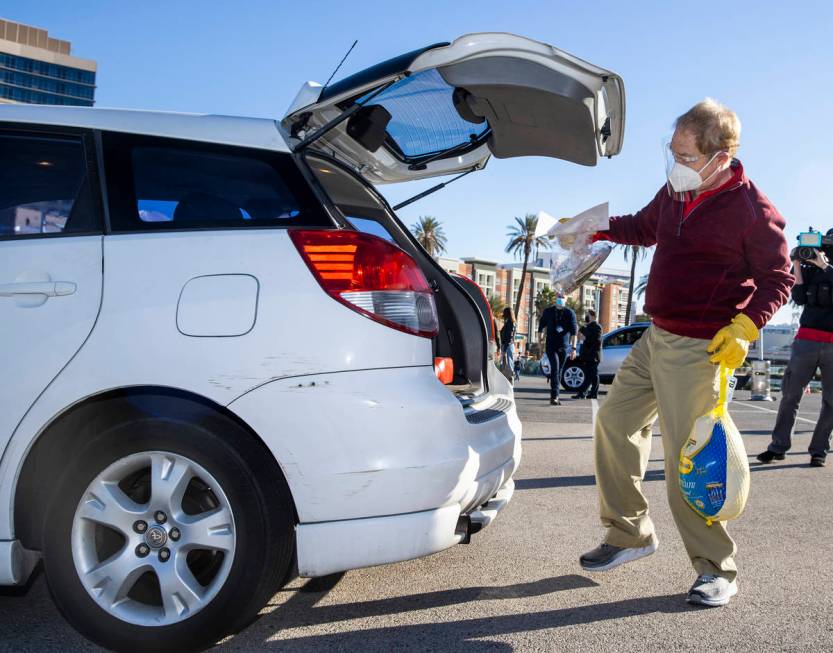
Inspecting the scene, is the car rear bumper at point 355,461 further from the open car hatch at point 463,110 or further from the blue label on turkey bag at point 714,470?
the blue label on turkey bag at point 714,470

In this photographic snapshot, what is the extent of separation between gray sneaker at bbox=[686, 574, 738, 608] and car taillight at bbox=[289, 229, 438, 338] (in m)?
1.46

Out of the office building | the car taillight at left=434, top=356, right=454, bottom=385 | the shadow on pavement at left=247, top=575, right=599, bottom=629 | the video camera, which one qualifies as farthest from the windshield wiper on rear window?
the office building

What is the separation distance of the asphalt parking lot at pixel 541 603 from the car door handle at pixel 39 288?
104 cm

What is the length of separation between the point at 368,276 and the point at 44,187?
1161mm

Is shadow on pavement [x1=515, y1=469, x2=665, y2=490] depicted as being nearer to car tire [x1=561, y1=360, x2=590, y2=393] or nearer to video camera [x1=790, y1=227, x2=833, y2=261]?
video camera [x1=790, y1=227, x2=833, y2=261]

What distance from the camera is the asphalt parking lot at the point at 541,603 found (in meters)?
2.71

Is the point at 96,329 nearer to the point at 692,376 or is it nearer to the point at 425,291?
the point at 425,291

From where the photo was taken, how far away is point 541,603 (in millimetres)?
3111

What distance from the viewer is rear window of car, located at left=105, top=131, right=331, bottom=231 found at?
2611 mm

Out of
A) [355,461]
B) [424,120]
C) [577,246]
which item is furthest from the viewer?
[577,246]

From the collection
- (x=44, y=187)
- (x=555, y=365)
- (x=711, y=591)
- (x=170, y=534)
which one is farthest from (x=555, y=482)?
(x=555, y=365)

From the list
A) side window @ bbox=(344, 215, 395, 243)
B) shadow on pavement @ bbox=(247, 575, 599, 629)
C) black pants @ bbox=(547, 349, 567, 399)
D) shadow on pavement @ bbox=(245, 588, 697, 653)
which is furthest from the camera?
black pants @ bbox=(547, 349, 567, 399)

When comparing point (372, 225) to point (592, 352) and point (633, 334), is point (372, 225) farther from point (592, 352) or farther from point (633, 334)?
point (633, 334)

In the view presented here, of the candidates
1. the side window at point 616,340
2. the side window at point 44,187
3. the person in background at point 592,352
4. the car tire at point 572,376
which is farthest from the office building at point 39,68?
the side window at point 44,187
